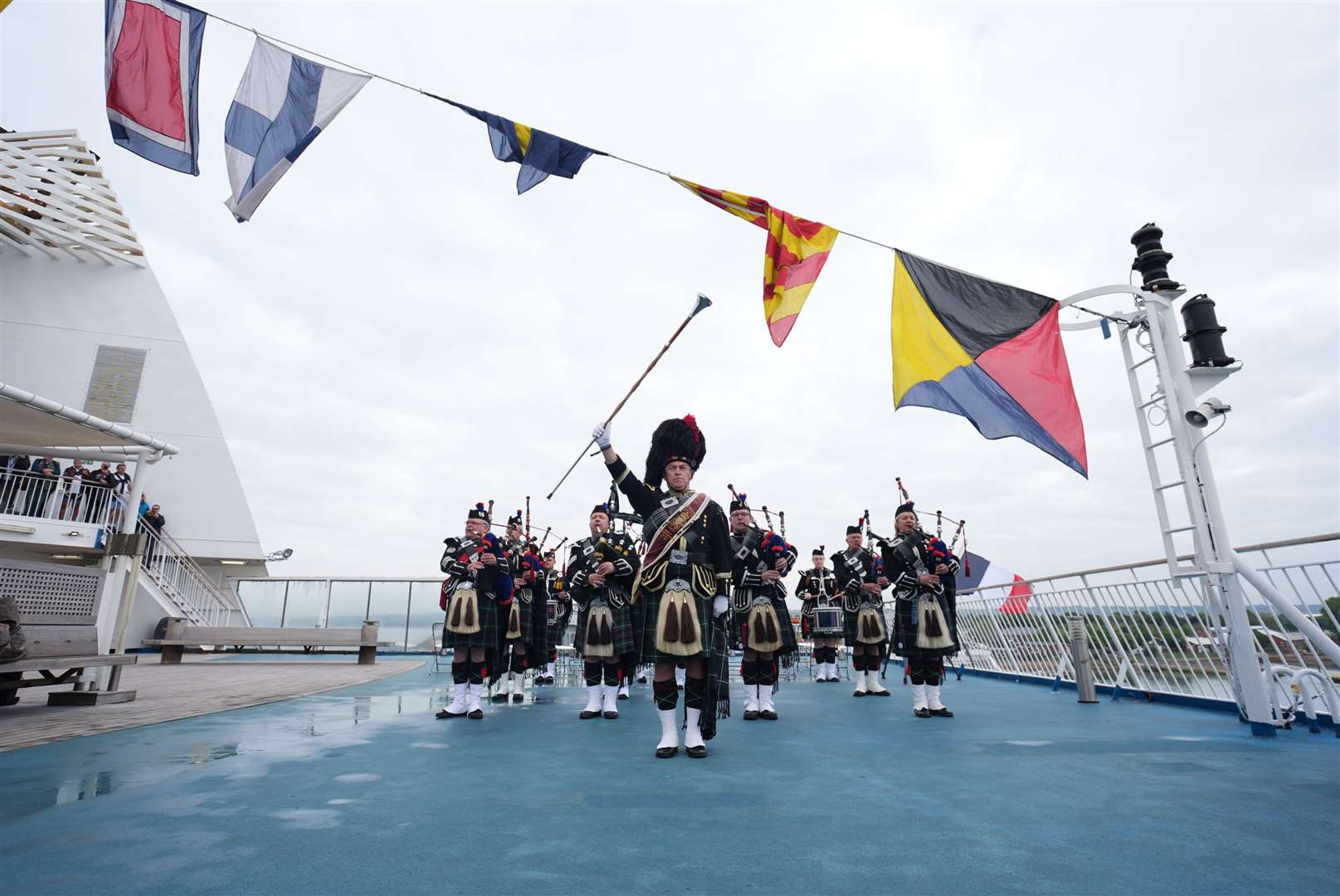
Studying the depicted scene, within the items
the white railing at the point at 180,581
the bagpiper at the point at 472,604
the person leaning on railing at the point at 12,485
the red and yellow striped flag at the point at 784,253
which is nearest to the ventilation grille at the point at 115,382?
the white railing at the point at 180,581

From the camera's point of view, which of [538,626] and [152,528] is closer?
[538,626]

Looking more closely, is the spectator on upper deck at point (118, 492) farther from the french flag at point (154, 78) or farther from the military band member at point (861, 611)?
the military band member at point (861, 611)

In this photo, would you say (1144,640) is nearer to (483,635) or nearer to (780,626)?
(780,626)

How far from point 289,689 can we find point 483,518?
3891 mm

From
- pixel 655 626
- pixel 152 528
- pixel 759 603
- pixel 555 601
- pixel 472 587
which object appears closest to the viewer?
pixel 655 626

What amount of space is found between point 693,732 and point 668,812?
167 centimetres

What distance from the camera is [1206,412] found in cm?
571

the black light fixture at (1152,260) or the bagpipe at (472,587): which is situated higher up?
the black light fixture at (1152,260)

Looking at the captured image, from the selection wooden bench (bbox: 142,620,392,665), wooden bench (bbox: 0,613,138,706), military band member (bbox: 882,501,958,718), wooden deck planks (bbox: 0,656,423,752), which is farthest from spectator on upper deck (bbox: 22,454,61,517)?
military band member (bbox: 882,501,958,718)

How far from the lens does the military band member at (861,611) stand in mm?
9016

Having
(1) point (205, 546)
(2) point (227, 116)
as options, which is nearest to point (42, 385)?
(1) point (205, 546)

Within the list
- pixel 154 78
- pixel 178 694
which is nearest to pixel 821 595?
pixel 178 694

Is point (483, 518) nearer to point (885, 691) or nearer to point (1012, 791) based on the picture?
point (1012, 791)

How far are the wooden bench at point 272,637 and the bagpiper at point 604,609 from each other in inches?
319
